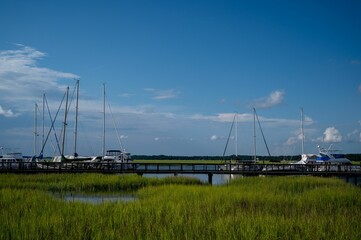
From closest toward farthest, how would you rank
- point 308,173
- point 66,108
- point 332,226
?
point 332,226
point 308,173
point 66,108

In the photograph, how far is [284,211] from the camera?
49.6ft

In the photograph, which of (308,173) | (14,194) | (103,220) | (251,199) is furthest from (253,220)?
(308,173)

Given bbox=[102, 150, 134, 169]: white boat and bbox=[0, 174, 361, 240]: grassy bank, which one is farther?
bbox=[102, 150, 134, 169]: white boat

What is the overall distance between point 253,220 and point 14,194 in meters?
12.4

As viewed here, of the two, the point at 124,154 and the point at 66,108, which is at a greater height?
the point at 66,108

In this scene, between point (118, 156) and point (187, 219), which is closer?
point (187, 219)

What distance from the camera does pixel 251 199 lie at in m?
18.6

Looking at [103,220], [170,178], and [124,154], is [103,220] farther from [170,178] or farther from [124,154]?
[124,154]

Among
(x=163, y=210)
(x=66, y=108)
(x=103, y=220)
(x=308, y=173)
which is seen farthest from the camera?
(x=66, y=108)

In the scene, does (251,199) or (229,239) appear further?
(251,199)

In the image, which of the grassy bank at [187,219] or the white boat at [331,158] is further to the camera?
the white boat at [331,158]

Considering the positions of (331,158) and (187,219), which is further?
(331,158)

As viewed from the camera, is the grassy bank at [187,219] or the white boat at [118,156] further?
the white boat at [118,156]

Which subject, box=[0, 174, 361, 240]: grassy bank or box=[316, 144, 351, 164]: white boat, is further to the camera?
box=[316, 144, 351, 164]: white boat
